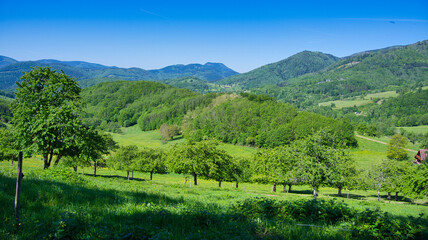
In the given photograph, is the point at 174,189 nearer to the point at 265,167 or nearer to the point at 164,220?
the point at 164,220

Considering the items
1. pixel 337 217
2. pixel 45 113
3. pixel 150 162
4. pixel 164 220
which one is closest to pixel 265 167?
pixel 150 162

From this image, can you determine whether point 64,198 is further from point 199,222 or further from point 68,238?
point 199,222

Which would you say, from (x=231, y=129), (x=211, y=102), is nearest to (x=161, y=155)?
(x=231, y=129)

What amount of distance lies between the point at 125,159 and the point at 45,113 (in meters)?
29.9

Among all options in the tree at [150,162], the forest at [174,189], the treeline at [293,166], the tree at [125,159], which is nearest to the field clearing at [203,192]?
the forest at [174,189]

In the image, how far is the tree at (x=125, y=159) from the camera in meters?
46.8

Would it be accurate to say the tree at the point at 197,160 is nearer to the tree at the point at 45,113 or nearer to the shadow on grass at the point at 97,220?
the tree at the point at 45,113

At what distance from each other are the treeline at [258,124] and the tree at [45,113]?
9732 centimetres

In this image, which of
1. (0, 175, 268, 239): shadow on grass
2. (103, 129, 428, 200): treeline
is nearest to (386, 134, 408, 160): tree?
(103, 129, 428, 200): treeline

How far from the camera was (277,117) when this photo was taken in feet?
430

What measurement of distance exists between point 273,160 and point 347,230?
118 ft

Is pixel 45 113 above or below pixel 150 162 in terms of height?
above

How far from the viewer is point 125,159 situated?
159ft

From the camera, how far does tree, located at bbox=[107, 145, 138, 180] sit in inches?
1843
